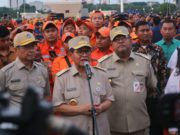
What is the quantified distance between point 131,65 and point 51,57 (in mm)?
1840

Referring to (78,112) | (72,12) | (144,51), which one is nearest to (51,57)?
(144,51)

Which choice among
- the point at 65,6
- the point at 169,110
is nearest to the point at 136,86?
the point at 169,110

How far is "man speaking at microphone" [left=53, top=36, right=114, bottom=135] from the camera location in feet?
15.6

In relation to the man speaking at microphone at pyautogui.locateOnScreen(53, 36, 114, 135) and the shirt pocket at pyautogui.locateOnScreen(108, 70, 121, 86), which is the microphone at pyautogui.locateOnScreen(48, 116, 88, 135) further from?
the shirt pocket at pyautogui.locateOnScreen(108, 70, 121, 86)

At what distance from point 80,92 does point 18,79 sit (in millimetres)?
671

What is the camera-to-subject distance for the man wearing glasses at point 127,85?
204 inches

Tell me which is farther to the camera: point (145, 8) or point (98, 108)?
point (145, 8)

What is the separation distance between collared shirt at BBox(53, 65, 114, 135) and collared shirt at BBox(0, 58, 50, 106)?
234mm

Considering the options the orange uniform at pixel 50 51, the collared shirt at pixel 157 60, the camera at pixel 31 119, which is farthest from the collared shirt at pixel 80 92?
the camera at pixel 31 119

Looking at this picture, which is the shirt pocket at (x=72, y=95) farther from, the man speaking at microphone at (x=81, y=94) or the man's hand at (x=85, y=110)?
the man's hand at (x=85, y=110)

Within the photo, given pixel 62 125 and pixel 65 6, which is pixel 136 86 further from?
pixel 65 6

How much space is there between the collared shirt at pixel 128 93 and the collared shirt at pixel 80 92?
318 millimetres

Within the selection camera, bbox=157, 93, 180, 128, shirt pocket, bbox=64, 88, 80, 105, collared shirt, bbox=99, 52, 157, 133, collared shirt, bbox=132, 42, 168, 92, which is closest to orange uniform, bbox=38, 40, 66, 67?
collared shirt, bbox=132, 42, 168, 92

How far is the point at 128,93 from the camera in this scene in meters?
5.16
